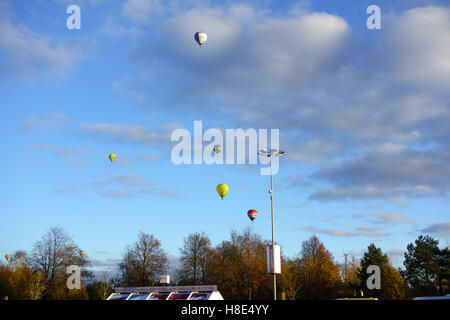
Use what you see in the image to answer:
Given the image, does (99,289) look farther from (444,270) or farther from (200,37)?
(444,270)

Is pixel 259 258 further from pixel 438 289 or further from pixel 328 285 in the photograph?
pixel 438 289

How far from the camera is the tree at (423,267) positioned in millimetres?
81938

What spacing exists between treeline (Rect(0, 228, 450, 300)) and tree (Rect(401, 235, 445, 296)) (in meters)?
0.27

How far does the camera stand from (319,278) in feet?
244

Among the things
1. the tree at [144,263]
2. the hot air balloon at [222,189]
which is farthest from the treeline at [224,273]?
the hot air balloon at [222,189]

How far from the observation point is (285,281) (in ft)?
235

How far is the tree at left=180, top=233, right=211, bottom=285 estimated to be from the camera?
74.8 m

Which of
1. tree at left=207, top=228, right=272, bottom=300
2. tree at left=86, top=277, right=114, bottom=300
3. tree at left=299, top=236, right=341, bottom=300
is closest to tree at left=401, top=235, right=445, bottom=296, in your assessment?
tree at left=299, top=236, right=341, bottom=300

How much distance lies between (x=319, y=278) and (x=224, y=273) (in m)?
16.7

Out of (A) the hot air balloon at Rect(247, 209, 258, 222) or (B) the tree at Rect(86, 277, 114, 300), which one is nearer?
(A) the hot air balloon at Rect(247, 209, 258, 222)
